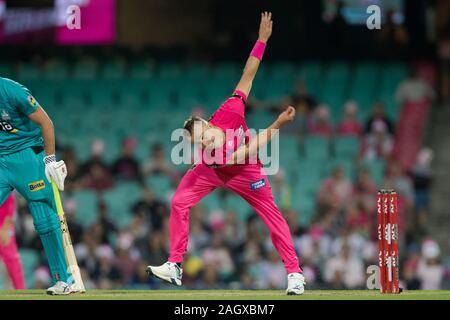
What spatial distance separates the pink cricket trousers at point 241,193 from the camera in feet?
37.2

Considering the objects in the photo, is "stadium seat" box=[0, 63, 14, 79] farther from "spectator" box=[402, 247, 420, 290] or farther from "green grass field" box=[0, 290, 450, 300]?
"green grass field" box=[0, 290, 450, 300]

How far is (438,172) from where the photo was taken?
2144 centimetres

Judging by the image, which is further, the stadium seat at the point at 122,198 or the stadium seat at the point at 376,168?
the stadium seat at the point at 376,168

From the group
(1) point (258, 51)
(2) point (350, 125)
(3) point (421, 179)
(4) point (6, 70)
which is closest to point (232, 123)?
(1) point (258, 51)

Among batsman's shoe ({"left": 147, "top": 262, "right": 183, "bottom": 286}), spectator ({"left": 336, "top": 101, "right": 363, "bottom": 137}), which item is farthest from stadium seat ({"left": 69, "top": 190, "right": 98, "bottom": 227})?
batsman's shoe ({"left": 147, "top": 262, "right": 183, "bottom": 286})

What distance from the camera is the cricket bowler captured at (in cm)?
1130

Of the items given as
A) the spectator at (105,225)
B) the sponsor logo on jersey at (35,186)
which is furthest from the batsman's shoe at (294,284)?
the spectator at (105,225)

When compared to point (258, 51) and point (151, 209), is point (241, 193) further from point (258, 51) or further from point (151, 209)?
point (151, 209)

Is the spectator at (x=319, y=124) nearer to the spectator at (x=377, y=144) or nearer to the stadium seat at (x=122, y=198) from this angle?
the spectator at (x=377, y=144)

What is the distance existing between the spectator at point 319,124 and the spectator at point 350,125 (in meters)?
0.20

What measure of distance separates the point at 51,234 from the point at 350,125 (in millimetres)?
10878
